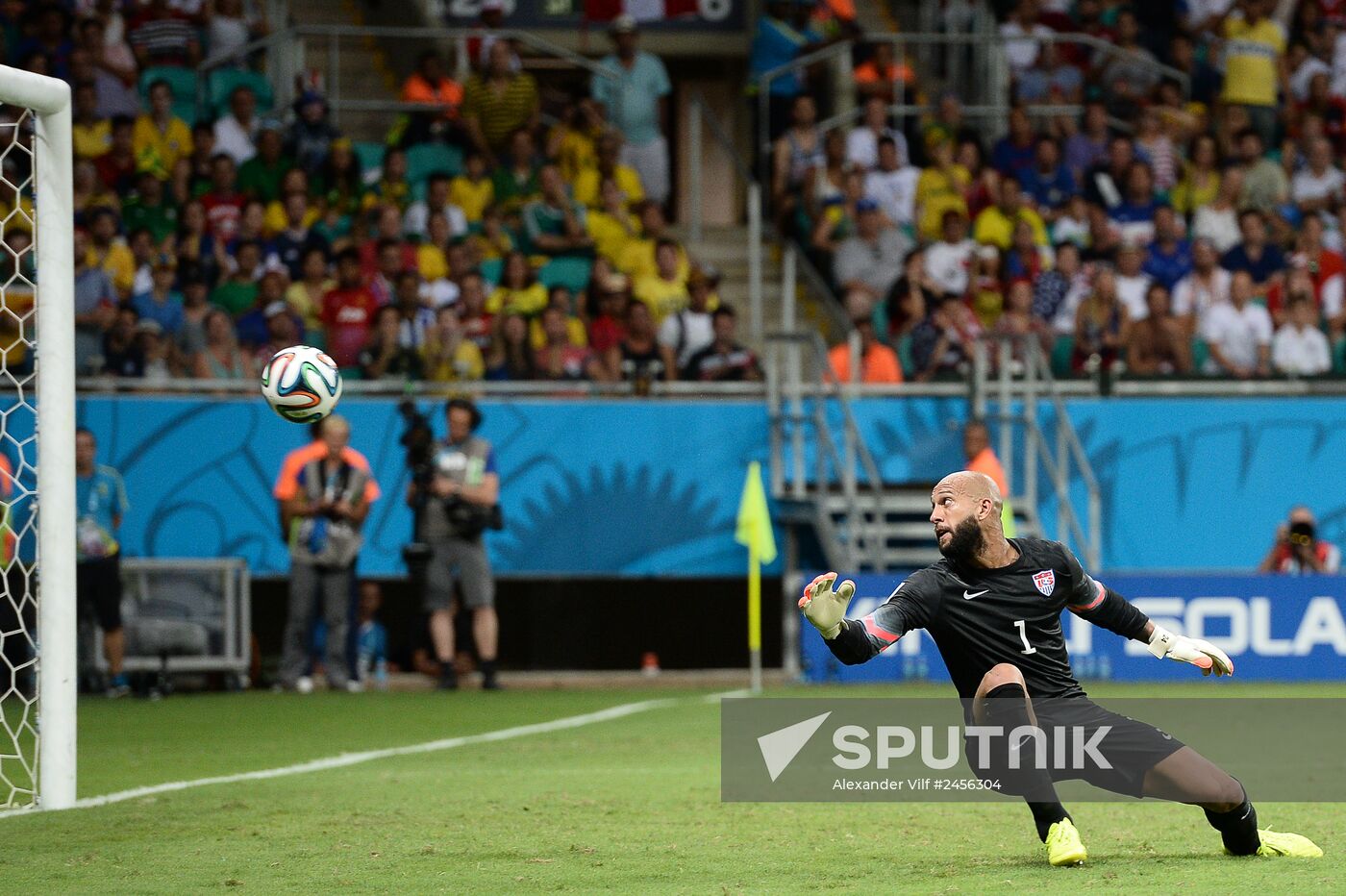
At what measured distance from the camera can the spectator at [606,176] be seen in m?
19.7

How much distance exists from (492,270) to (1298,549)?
7.67 m

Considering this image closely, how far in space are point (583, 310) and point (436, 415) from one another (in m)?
1.81

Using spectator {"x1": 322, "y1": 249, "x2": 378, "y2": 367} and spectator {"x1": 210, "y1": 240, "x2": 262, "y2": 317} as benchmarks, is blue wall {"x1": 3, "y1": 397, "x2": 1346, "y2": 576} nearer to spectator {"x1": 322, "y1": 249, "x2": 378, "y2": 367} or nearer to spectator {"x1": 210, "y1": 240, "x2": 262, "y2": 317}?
spectator {"x1": 322, "y1": 249, "x2": 378, "y2": 367}

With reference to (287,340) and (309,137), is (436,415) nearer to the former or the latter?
(287,340)

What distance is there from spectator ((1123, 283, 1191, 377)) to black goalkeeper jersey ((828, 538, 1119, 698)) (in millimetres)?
11642

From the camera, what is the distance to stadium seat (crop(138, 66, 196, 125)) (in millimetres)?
19766

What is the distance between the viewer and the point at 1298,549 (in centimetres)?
1750

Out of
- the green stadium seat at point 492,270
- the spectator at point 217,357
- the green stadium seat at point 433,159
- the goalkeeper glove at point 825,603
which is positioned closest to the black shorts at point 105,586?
the spectator at point 217,357

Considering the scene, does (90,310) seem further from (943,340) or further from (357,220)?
(943,340)

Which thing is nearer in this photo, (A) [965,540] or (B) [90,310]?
(A) [965,540]

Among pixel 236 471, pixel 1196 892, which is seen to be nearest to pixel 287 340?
pixel 236 471

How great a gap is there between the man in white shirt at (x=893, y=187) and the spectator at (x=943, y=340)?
1794 mm

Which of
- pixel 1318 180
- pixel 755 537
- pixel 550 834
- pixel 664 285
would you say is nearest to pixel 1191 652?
pixel 550 834

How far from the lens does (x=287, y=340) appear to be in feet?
56.5
